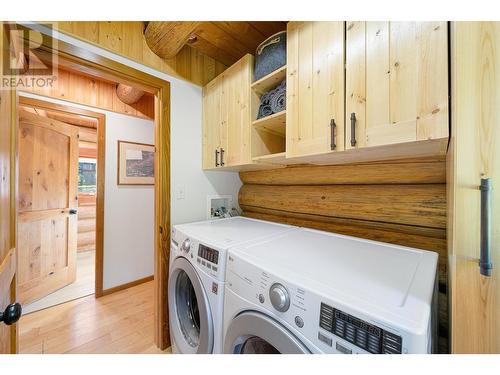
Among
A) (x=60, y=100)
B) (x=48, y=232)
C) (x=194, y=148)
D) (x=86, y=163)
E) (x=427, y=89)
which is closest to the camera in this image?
(x=427, y=89)

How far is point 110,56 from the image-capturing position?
53.6 inches

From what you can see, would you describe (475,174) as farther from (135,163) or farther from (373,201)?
(135,163)

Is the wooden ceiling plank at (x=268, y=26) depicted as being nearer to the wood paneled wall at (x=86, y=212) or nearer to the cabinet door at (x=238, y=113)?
the cabinet door at (x=238, y=113)

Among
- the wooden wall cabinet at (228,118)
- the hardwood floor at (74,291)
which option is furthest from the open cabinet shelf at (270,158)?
the hardwood floor at (74,291)

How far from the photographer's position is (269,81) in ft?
4.38

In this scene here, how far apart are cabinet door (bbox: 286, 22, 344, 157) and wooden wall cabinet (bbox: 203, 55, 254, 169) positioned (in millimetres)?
356

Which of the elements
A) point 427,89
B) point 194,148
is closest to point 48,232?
point 194,148

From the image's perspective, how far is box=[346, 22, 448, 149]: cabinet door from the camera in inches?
27.8

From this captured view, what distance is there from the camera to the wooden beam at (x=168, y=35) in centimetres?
130

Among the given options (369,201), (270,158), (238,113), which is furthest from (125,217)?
(369,201)

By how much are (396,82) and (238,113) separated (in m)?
0.94
